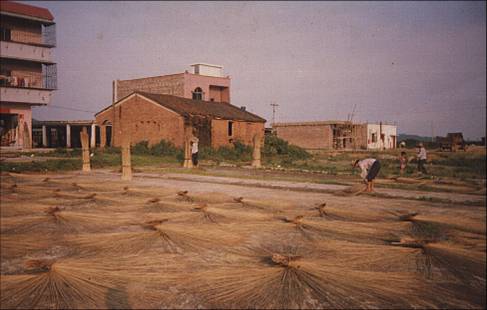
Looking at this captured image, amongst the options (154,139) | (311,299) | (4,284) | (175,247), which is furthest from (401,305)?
(154,139)

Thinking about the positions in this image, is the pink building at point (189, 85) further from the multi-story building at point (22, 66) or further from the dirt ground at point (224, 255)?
the dirt ground at point (224, 255)

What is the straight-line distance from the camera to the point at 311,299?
311 cm

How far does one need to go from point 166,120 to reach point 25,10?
12.8 metres

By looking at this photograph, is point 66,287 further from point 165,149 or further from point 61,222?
point 165,149

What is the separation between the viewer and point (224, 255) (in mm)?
4082

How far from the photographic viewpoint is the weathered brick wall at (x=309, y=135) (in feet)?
129

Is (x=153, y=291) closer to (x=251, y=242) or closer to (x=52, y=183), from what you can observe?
(x=251, y=242)

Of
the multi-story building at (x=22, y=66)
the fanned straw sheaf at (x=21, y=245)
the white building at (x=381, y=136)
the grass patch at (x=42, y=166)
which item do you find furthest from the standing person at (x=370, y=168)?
the white building at (x=381, y=136)

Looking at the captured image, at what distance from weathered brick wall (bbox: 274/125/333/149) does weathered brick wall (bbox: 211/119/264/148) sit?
8510 mm

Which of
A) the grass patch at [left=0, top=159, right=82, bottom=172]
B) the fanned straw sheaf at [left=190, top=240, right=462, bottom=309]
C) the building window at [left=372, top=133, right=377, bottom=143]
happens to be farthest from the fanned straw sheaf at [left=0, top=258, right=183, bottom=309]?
the building window at [left=372, top=133, right=377, bottom=143]

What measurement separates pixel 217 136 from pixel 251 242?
2455cm

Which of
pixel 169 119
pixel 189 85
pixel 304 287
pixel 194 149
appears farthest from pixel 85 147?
pixel 189 85

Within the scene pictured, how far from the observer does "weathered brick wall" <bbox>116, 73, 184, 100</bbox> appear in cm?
3456

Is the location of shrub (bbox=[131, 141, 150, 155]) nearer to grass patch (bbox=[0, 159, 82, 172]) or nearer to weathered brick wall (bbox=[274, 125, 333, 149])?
grass patch (bbox=[0, 159, 82, 172])
